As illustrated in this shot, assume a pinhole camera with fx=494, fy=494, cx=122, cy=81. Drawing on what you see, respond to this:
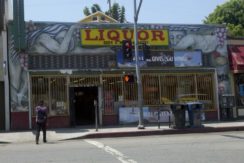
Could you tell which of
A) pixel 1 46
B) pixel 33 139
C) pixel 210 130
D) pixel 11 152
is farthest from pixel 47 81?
pixel 11 152

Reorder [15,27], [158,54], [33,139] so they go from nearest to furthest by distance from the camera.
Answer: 1. [33,139]
2. [15,27]
3. [158,54]

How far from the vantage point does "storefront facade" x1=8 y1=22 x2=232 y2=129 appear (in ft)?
84.3

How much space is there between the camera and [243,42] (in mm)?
29203

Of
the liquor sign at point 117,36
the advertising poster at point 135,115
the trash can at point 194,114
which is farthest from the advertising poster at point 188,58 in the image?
the trash can at point 194,114

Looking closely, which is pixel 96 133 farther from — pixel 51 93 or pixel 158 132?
pixel 51 93

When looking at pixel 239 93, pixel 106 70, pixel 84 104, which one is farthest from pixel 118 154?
pixel 239 93

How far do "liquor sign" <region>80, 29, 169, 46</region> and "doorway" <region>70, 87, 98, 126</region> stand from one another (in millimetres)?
2582

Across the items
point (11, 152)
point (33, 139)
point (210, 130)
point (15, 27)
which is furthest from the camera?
point (15, 27)

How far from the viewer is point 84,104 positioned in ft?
89.4

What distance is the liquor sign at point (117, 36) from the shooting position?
26594 millimetres

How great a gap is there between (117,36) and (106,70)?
2.01 metres

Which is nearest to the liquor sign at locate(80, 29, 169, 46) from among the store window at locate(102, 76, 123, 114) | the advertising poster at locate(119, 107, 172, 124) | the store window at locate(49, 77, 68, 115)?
the store window at locate(102, 76, 123, 114)

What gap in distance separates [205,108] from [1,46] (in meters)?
11.8

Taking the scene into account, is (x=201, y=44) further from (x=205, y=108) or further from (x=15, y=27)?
(x=15, y=27)
